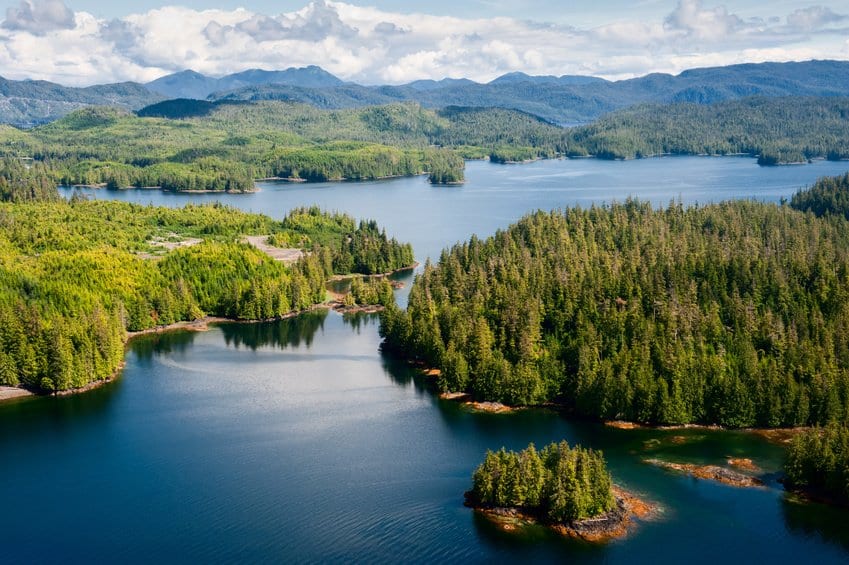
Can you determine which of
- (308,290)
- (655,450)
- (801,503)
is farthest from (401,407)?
(308,290)

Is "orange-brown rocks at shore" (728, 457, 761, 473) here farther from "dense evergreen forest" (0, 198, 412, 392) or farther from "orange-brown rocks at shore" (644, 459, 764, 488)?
"dense evergreen forest" (0, 198, 412, 392)

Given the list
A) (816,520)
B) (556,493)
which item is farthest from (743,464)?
(556,493)

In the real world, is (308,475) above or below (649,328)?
below

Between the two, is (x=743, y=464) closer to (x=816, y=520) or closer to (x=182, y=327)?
(x=816, y=520)

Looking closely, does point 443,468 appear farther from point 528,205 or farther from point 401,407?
point 528,205

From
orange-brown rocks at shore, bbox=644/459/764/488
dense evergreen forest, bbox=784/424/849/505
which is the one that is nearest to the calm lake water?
orange-brown rocks at shore, bbox=644/459/764/488

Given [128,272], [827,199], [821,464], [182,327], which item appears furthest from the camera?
[827,199]
